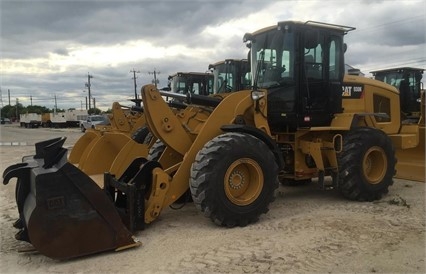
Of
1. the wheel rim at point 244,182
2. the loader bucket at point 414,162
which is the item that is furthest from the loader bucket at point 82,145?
the loader bucket at point 414,162

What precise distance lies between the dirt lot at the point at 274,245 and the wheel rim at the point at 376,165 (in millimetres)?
681

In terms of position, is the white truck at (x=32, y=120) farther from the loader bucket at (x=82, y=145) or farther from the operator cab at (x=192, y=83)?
the loader bucket at (x=82, y=145)

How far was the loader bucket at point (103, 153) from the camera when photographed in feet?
26.5

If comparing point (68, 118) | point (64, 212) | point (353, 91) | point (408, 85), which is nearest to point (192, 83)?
point (408, 85)

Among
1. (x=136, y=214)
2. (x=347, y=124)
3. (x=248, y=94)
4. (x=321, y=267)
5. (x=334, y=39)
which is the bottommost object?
(x=321, y=267)

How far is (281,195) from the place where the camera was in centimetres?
783

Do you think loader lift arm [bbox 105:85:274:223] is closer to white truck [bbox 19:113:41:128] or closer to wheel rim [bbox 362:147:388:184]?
wheel rim [bbox 362:147:388:184]

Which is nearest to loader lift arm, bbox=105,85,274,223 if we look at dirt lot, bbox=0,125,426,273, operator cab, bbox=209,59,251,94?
dirt lot, bbox=0,125,426,273

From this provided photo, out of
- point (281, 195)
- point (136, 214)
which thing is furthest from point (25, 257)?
point (281, 195)

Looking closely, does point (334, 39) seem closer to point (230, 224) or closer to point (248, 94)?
point (248, 94)

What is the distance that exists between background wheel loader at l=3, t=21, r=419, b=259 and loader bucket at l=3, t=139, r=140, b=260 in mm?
10

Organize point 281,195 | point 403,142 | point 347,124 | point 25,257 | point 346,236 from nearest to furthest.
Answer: point 25,257
point 346,236
point 347,124
point 281,195
point 403,142

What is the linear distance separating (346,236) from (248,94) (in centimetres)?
240

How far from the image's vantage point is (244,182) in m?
5.92
